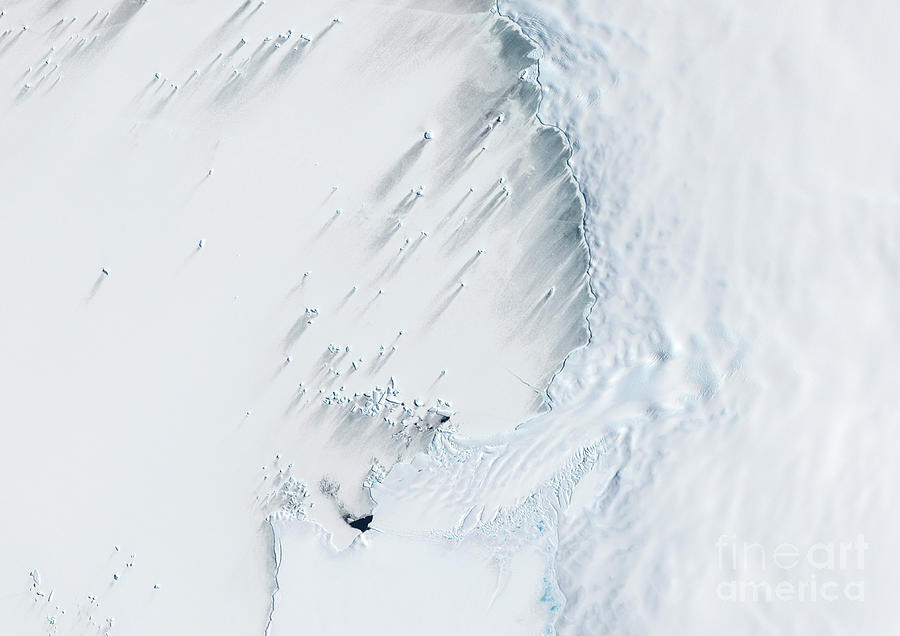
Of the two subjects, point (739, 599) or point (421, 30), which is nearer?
point (739, 599)

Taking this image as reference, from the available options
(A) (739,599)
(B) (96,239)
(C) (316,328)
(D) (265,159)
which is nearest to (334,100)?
(D) (265,159)

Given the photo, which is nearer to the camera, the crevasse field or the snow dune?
the crevasse field

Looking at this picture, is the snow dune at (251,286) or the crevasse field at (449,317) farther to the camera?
the snow dune at (251,286)

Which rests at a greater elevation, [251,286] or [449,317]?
[449,317]

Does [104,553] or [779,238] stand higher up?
[779,238]

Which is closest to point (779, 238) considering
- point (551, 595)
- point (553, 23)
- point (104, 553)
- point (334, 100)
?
point (553, 23)

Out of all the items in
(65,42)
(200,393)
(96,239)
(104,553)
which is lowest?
(104,553)

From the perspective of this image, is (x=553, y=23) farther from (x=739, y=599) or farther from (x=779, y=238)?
(x=739, y=599)
